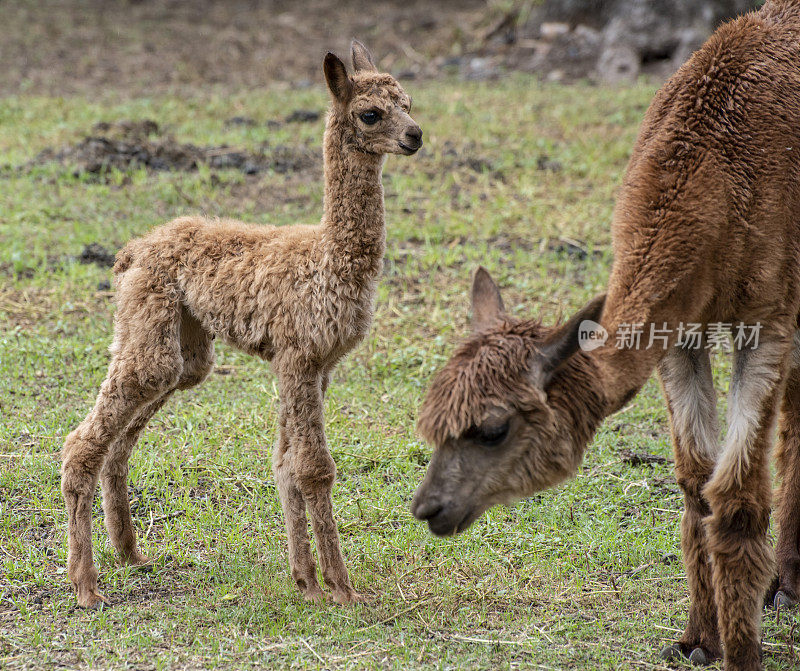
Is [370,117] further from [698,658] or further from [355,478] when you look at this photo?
[698,658]

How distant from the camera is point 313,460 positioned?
15.1 ft

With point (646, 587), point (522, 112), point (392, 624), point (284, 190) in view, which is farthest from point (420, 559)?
point (522, 112)

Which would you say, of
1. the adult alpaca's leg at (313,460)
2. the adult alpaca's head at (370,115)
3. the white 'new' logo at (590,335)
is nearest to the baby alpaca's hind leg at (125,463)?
the adult alpaca's leg at (313,460)

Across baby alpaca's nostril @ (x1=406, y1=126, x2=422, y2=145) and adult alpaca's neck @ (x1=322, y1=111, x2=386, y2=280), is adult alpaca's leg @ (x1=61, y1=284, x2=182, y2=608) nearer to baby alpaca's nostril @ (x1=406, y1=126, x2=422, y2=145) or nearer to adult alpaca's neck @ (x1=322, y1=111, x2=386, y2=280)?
adult alpaca's neck @ (x1=322, y1=111, x2=386, y2=280)

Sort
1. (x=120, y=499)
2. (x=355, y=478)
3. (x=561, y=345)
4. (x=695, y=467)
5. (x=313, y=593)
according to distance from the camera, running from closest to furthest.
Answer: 1. (x=561, y=345)
2. (x=695, y=467)
3. (x=313, y=593)
4. (x=120, y=499)
5. (x=355, y=478)

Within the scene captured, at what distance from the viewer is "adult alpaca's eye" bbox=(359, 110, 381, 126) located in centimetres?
461

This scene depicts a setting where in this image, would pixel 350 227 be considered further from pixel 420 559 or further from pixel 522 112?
pixel 522 112

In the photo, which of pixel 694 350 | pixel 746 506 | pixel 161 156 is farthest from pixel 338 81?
pixel 161 156

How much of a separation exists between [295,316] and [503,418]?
134 cm

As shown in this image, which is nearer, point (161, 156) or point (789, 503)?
point (789, 503)

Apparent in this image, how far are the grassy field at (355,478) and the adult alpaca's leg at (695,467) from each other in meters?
0.20

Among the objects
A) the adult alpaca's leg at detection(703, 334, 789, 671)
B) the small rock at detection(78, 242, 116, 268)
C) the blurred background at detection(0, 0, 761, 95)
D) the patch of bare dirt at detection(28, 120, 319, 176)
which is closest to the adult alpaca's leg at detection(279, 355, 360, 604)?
the adult alpaca's leg at detection(703, 334, 789, 671)

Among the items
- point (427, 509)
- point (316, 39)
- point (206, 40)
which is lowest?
point (427, 509)

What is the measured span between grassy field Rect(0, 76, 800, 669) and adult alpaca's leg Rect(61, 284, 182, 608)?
22 centimetres
